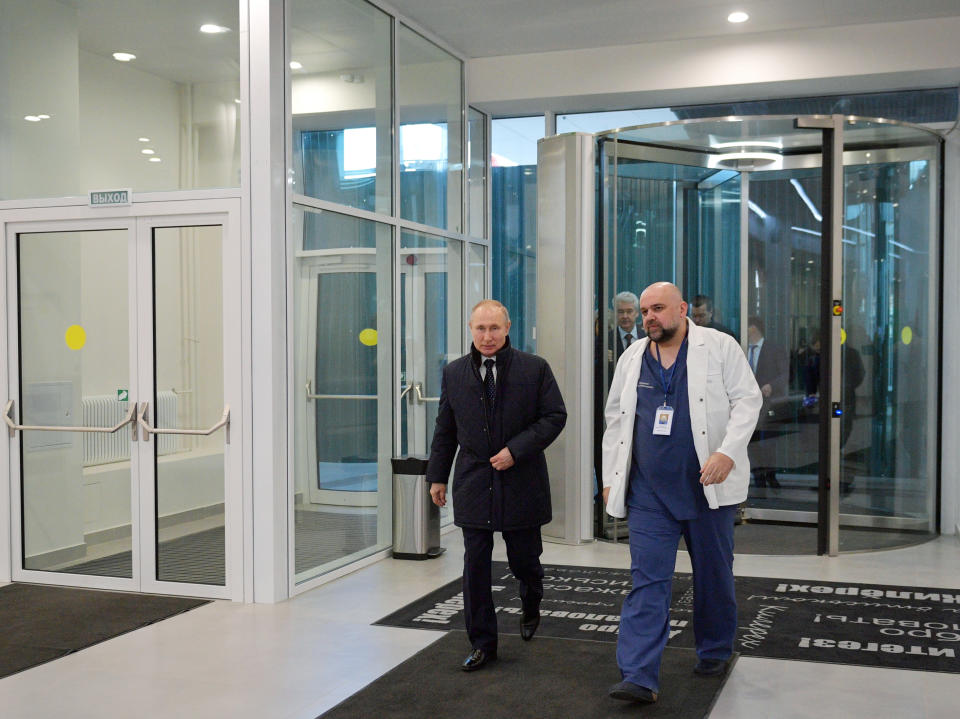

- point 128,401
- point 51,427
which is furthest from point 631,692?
point 51,427

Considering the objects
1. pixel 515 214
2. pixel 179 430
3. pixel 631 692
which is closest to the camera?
pixel 631 692

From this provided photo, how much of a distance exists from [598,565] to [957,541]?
2.74 metres

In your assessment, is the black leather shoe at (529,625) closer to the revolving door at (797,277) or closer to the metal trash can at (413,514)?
the metal trash can at (413,514)

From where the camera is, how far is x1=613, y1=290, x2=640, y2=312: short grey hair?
294 inches

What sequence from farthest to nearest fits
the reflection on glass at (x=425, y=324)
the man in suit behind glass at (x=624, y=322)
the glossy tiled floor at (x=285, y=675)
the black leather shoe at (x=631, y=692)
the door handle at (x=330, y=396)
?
the reflection on glass at (x=425, y=324) < the man in suit behind glass at (x=624, y=322) < the door handle at (x=330, y=396) < the glossy tiled floor at (x=285, y=675) < the black leather shoe at (x=631, y=692)

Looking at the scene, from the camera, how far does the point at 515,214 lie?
360 inches

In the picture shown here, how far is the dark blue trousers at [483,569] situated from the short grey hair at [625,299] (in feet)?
10.2

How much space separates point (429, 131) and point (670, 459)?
14.4 feet

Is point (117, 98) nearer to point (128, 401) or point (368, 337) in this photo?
point (128, 401)

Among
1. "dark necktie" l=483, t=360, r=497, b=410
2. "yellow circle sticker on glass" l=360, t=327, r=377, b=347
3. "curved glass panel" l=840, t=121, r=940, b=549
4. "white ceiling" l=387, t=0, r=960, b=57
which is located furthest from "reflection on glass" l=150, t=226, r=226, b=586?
"curved glass panel" l=840, t=121, r=940, b=549

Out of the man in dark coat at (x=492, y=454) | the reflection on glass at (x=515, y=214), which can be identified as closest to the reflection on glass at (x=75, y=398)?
the man in dark coat at (x=492, y=454)

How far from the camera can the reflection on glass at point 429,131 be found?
24.7 ft

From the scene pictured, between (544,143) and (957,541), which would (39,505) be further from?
(957,541)

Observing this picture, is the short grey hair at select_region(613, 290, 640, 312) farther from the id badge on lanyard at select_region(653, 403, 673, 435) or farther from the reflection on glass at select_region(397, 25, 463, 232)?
the id badge on lanyard at select_region(653, 403, 673, 435)
